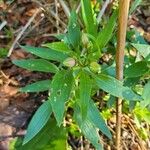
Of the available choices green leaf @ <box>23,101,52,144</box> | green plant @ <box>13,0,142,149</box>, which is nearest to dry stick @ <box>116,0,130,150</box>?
green plant @ <box>13,0,142,149</box>

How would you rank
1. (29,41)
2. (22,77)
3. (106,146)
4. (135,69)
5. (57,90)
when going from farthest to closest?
(29,41) → (22,77) → (106,146) → (135,69) → (57,90)

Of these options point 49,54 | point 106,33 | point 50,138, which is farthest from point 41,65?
point 50,138

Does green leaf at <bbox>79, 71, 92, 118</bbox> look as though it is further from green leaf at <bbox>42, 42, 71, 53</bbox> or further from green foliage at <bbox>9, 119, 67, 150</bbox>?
green foliage at <bbox>9, 119, 67, 150</bbox>

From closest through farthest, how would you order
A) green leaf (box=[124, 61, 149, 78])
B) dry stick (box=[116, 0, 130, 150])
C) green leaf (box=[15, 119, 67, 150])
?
dry stick (box=[116, 0, 130, 150])
green leaf (box=[124, 61, 149, 78])
green leaf (box=[15, 119, 67, 150])

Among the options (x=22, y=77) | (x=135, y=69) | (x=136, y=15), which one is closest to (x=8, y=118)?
(x=22, y=77)

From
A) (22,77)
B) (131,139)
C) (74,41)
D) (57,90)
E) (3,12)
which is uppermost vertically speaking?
(74,41)

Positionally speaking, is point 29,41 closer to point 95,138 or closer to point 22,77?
point 22,77
